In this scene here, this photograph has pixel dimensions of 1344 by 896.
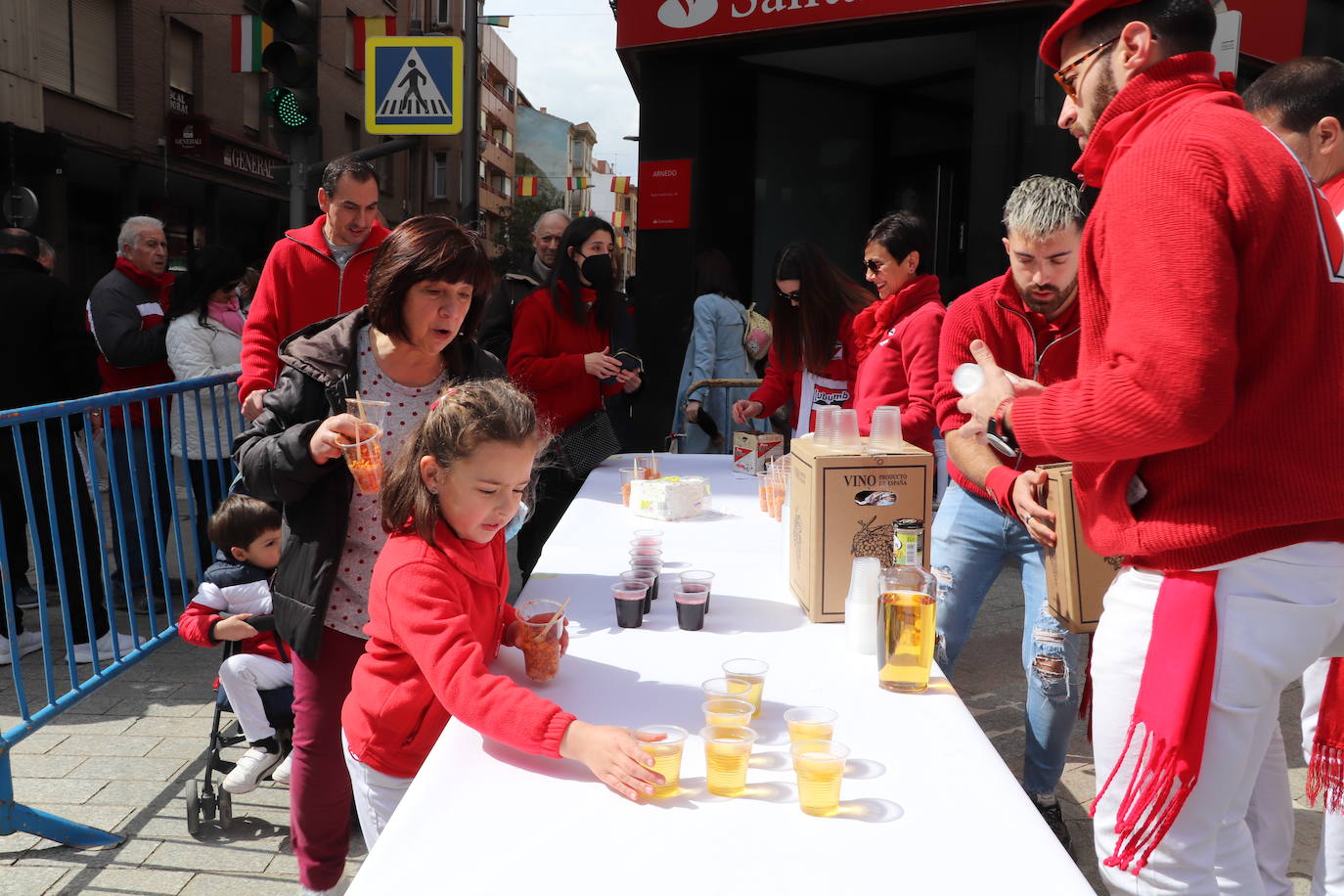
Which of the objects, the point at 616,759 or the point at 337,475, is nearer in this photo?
the point at 616,759

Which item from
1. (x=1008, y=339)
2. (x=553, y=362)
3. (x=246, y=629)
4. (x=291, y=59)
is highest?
(x=291, y=59)

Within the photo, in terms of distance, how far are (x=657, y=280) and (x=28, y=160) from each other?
334 inches

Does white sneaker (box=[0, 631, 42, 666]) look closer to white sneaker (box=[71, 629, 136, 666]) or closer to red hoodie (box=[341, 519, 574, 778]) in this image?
white sneaker (box=[71, 629, 136, 666])

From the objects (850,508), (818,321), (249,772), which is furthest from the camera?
(818,321)

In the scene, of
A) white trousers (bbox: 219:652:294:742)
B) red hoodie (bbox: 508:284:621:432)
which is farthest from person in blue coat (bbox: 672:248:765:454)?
white trousers (bbox: 219:652:294:742)

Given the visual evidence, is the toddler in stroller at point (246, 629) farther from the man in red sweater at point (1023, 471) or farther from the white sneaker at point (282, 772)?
the man in red sweater at point (1023, 471)

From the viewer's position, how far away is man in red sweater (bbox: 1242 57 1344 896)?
79.2 inches

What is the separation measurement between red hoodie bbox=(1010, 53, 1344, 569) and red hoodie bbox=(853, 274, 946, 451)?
166 centimetres

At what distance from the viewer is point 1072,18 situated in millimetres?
1689

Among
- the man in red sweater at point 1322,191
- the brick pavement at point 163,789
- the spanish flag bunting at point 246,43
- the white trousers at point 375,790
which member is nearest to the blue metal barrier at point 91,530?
the brick pavement at point 163,789

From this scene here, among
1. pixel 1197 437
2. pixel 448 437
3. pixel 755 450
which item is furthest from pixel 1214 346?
pixel 755 450

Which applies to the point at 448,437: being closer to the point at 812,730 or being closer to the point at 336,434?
the point at 336,434

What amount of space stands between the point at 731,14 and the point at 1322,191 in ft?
20.1

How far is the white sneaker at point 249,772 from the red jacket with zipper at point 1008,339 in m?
2.15
